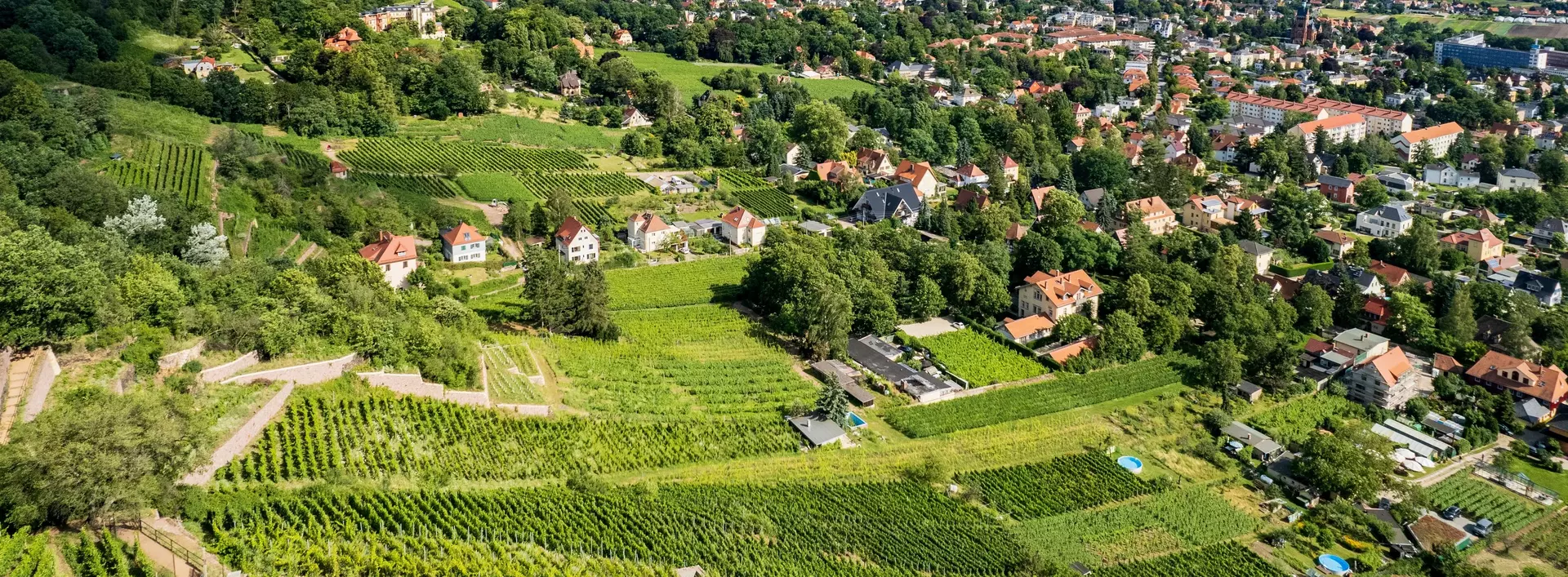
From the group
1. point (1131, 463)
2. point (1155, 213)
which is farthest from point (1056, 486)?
point (1155, 213)

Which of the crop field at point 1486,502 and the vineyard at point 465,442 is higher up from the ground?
the vineyard at point 465,442

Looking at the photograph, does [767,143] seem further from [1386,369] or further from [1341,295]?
[1386,369]

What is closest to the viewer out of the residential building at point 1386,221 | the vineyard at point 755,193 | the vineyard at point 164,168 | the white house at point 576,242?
the vineyard at point 164,168

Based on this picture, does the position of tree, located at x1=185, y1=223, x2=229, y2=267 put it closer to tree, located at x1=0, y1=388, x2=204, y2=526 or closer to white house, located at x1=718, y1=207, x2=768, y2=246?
tree, located at x1=0, y1=388, x2=204, y2=526

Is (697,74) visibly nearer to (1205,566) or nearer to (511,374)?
(511,374)

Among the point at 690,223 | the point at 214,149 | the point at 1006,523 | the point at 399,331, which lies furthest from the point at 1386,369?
the point at 214,149

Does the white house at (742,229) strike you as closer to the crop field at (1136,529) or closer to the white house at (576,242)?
the white house at (576,242)

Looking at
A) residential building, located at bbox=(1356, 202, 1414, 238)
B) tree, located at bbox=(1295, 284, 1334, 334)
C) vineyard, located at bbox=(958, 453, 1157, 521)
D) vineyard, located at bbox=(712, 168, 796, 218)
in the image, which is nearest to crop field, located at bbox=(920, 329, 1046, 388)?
vineyard, located at bbox=(958, 453, 1157, 521)

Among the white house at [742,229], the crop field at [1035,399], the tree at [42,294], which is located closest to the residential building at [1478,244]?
the crop field at [1035,399]
